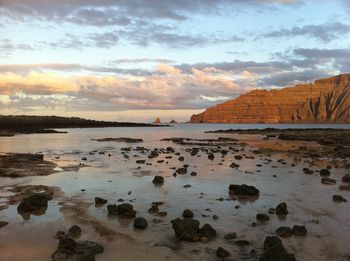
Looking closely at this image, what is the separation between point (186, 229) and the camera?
13773 mm

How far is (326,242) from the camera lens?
13422 millimetres

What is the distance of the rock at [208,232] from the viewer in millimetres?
13797

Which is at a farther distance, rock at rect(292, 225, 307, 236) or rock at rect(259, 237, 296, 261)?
rock at rect(292, 225, 307, 236)

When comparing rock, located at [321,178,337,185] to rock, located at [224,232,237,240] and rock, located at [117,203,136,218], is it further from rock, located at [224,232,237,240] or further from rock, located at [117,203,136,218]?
rock, located at [117,203,136,218]

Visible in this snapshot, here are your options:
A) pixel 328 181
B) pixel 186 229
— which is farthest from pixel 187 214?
pixel 328 181

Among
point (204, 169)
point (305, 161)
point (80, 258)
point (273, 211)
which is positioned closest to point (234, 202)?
point (273, 211)

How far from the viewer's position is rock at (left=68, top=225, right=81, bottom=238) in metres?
14.0

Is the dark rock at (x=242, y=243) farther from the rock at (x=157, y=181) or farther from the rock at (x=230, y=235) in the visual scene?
the rock at (x=157, y=181)

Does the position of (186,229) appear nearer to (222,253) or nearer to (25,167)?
(222,253)

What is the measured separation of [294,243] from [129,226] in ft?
19.9

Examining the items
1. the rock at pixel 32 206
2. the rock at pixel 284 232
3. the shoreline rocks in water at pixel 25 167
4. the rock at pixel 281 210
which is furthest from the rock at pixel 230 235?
the shoreline rocks in water at pixel 25 167

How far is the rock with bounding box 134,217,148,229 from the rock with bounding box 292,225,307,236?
5387 millimetres

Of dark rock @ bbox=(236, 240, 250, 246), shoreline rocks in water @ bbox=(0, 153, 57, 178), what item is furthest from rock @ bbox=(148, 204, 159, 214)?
shoreline rocks in water @ bbox=(0, 153, 57, 178)

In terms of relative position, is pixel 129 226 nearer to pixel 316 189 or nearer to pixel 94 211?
pixel 94 211
